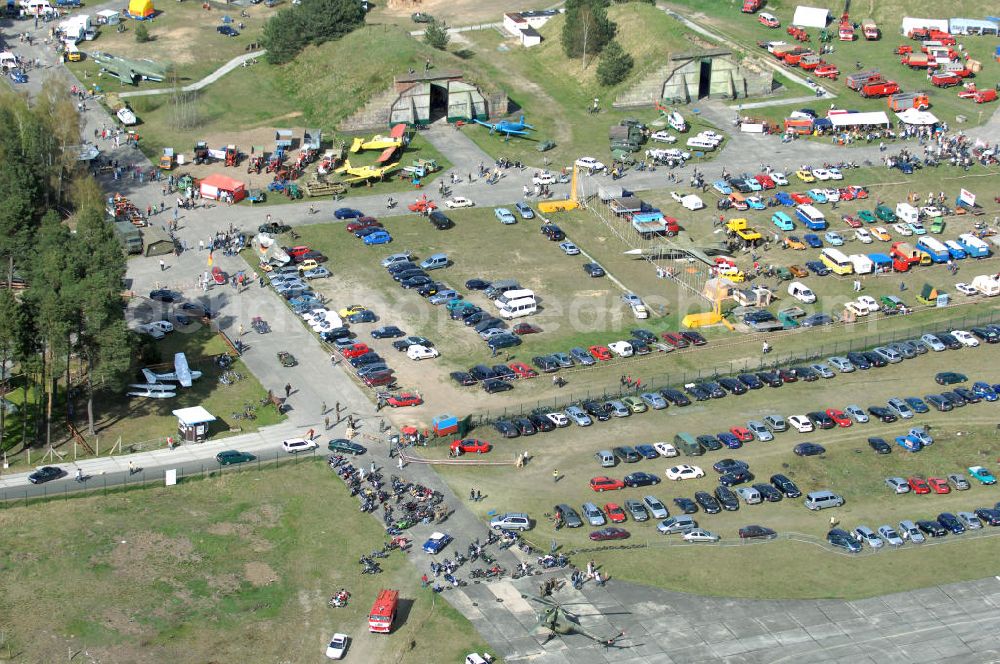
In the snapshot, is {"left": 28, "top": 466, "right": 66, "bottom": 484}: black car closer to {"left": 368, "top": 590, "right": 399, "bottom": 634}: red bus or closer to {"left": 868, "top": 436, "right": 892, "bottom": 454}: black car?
{"left": 368, "top": 590, "right": 399, "bottom": 634}: red bus

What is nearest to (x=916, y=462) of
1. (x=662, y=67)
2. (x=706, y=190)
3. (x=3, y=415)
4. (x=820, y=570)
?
(x=820, y=570)

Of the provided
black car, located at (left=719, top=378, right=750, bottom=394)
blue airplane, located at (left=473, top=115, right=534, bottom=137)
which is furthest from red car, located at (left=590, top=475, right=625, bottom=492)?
blue airplane, located at (left=473, top=115, right=534, bottom=137)

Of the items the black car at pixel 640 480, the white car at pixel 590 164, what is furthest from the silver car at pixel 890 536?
the white car at pixel 590 164

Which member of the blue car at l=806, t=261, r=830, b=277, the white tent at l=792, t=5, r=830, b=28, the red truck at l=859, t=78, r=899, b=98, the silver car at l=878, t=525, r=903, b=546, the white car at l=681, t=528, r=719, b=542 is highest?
the white tent at l=792, t=5, r=830, b=28

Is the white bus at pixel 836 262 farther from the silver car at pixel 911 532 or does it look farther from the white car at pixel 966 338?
the silver car at pixel 911 532

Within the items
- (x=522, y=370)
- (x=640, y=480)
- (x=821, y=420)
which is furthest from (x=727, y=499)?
(x=522, y=370)

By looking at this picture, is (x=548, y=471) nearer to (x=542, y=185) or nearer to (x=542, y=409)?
(x=542, y=409)

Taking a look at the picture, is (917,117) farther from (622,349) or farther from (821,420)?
A: (821,420)
